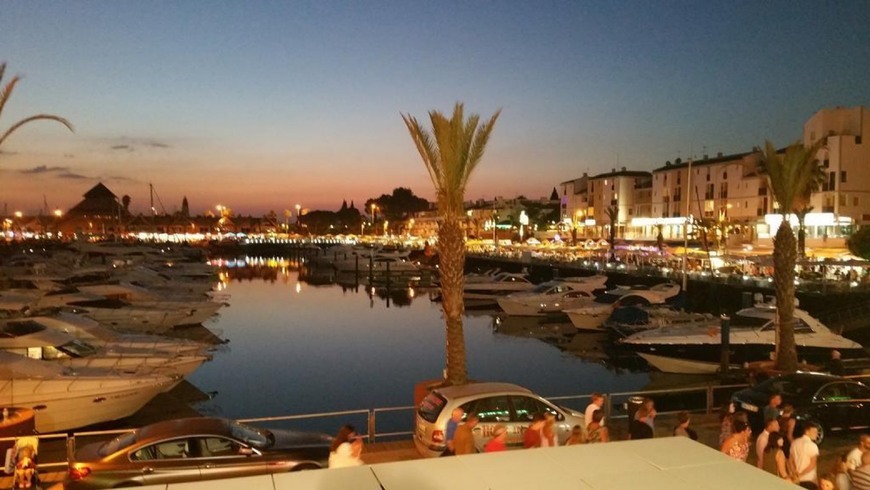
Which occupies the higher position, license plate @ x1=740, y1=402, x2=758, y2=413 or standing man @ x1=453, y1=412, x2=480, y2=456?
standing man @ x1=453, y1=412, x2=480, y2=456

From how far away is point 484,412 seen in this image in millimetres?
11539

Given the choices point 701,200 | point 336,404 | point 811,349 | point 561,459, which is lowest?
point 336,404

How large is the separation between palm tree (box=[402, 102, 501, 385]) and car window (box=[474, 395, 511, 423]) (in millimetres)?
3150

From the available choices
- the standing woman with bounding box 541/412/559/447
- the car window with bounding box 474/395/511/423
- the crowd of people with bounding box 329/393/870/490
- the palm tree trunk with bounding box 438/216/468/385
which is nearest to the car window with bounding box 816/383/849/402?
the crowd of people with bounding box 329/393/870/490

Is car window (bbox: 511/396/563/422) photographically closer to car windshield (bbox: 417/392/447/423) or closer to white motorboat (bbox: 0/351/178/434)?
car windshield (bbox: 417/392/447/423)

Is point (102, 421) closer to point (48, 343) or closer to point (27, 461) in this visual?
point (48, 343)

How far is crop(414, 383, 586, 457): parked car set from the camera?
1122 centimetres

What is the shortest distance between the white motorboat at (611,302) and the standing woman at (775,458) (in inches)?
1128

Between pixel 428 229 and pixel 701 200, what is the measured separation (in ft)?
370

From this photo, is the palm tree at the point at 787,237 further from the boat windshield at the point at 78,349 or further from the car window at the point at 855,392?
the boat windshield at the point at 78,349

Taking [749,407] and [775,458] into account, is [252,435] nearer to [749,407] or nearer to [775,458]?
[775,458]

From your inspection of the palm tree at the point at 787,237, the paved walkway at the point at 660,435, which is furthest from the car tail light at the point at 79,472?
the palm tree at the point at 787,237

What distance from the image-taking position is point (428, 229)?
634 feet

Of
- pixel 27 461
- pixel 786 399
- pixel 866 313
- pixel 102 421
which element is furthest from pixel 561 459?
pixel 866 313
